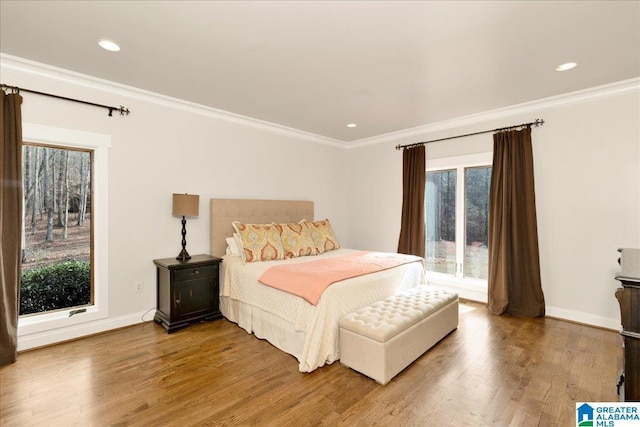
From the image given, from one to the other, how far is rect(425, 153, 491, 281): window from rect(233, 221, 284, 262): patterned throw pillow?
100 inches

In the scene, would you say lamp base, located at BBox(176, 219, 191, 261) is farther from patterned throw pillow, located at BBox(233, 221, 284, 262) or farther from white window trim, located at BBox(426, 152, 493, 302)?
white window trim, located at BBox(426, 152, 493, 302)

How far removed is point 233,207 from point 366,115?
7.37 ft

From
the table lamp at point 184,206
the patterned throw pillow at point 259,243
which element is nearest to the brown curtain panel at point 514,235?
the patterned throw pillow at point 259,243

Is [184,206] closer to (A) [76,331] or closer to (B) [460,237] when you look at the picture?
(A) [76,331]

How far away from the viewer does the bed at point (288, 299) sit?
250 centimetres

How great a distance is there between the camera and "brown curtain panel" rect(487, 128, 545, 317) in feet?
11.9

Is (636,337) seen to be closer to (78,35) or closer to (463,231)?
(463,231)

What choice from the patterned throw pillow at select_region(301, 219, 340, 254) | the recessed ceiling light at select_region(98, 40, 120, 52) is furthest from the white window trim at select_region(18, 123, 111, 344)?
the patterned throw pillow at select_region(301, 219, 340, 254)

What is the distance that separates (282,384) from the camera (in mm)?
2254

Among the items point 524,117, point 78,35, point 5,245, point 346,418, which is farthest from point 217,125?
point 524,117

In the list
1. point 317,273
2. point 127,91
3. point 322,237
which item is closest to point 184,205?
point 127,91

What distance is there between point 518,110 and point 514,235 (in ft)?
5.23

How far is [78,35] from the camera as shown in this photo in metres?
2.29

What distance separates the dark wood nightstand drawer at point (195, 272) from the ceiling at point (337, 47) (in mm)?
1994
